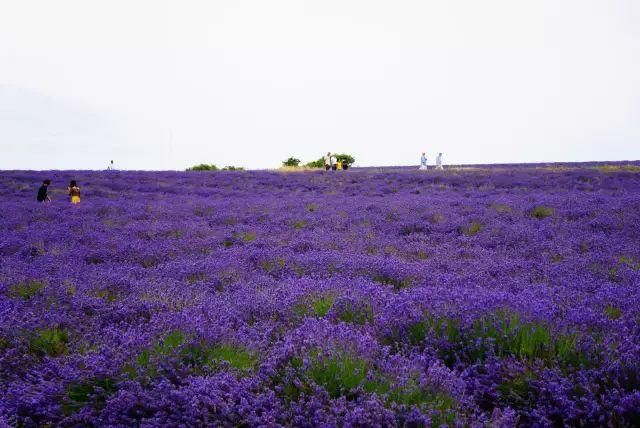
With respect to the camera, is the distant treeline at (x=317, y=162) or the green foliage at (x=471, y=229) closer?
the green foliage at (x=471, y=229)

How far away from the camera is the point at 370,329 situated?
3.35m

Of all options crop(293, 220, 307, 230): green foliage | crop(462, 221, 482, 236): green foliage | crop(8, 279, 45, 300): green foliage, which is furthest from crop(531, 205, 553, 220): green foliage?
crop(8, 279, 45, 300): green foliage

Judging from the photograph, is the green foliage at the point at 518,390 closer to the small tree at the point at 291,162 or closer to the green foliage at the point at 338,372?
the green foliage at the point at 338,372

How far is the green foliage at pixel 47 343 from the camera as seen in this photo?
10.7 feet

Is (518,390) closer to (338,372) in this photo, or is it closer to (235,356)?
(338,372)

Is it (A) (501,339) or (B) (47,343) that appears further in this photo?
(B) (47,343)

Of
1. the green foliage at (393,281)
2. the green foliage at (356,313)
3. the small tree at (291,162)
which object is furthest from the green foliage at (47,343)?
the small tree at (291,162)

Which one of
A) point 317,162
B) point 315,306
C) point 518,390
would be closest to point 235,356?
point 315,306

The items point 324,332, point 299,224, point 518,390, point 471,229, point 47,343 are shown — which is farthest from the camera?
point 299,224

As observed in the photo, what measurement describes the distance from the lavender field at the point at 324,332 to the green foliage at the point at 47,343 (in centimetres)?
2

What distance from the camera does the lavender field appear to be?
93.0 inches

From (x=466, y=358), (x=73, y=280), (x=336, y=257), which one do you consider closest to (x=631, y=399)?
(x=466, y=358)

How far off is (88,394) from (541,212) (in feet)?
32.5

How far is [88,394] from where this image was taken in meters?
2.52
